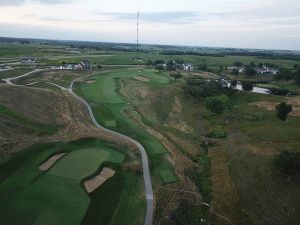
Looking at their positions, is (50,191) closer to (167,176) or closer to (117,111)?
(167,176)

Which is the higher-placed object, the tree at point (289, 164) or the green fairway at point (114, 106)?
the tree at point (289, 164)

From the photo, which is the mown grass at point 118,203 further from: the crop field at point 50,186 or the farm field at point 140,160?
the crop field at point 50,186

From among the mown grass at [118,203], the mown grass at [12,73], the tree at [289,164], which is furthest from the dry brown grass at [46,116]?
the mown grass at [12,73]

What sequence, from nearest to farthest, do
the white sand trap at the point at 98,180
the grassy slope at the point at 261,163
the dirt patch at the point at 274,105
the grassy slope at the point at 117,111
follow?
1. the grassy slope at the point at 261,163
2. the white sand trap at the point at 98,180
3. the grassy slope at the point at 117,111
4. the dirt patch at the point at 274,105

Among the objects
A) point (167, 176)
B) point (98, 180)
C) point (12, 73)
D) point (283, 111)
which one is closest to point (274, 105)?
point (283, 111)

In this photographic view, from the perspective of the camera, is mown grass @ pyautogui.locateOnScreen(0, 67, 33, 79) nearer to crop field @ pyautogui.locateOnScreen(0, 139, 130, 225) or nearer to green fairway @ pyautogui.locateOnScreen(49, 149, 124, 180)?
crop field @ pyautogui.locateOnScreen(0, 139, 130, 225)

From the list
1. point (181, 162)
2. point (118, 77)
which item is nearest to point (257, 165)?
point (181, 162)
